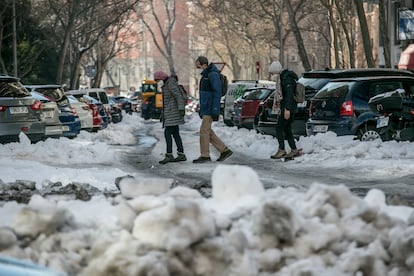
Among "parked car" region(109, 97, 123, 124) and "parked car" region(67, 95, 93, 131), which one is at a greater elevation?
"parked car" region(67, 95, 93, 131)

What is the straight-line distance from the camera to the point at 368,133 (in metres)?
17.7

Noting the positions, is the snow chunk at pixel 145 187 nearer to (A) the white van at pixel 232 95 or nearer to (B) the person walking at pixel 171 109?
(B) the person walking at pixel 171 109

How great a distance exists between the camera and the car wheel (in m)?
17.7

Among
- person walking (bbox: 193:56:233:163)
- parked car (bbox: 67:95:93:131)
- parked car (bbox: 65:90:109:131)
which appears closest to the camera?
person walking (bbox: 193:56:233:163)

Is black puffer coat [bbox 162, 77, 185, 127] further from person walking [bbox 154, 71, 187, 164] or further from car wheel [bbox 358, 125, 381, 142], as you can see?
car wheel [bbox 358, 125, 381, 142]

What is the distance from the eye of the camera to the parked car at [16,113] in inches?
762

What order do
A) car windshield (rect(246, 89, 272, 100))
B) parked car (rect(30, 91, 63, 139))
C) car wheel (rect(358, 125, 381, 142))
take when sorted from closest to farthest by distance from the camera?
car wheel (rect(358, 125, 381, 142)) < parked car (rect(30, 91, 63, 139)) < car windshield (rect(246, 89, 272, 100))

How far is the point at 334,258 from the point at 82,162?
12211mm

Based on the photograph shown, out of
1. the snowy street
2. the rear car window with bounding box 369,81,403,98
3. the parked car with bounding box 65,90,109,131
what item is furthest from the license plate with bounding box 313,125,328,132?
the parked car with bounding box 65,90,109,131

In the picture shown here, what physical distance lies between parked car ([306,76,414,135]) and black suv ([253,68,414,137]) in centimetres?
185

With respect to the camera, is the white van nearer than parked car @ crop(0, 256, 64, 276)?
No

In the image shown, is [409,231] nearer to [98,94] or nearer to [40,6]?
[98,94]

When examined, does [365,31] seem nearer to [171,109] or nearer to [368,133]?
[368,133]

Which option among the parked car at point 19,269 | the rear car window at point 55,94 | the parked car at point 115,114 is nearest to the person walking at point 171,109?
the rear car window at point 55,94
